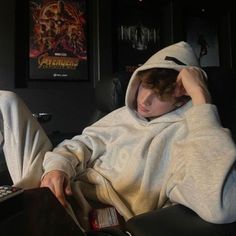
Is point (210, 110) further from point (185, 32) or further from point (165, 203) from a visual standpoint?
point (185, 32)

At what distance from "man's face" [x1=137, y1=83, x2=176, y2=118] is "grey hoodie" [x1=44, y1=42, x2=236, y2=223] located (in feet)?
0.08

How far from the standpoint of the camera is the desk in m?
0.51

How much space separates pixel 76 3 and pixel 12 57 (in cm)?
65

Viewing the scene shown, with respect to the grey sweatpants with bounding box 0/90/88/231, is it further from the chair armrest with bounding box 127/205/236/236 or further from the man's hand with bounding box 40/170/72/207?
the chair armrest with bounding box 127/205/236/236

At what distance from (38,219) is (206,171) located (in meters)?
0.35

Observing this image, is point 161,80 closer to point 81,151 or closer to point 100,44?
point 81,151

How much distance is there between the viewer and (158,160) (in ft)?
3.28

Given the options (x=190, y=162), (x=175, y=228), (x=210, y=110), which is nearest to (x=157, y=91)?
(x=210, y=110)

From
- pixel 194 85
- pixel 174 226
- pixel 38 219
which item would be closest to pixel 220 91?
pixel 194 85

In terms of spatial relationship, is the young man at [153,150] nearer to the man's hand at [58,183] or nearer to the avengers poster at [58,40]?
the man's hand at [58,183]

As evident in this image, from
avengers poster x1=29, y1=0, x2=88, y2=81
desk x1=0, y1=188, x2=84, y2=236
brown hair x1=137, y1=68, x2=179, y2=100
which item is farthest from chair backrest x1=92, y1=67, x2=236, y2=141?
avengers poster x1=29, y1=0, x2=88, y2=81

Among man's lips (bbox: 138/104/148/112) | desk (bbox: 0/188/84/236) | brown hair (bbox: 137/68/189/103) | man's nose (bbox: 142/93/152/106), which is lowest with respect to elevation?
desk (bbox: 0/188/84/236)

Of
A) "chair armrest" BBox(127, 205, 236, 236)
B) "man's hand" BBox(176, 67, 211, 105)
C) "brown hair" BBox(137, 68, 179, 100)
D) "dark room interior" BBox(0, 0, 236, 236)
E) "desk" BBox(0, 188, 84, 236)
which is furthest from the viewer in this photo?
"dark room interior" BBox(0, 0, 236, 236)

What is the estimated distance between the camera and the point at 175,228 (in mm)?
632
